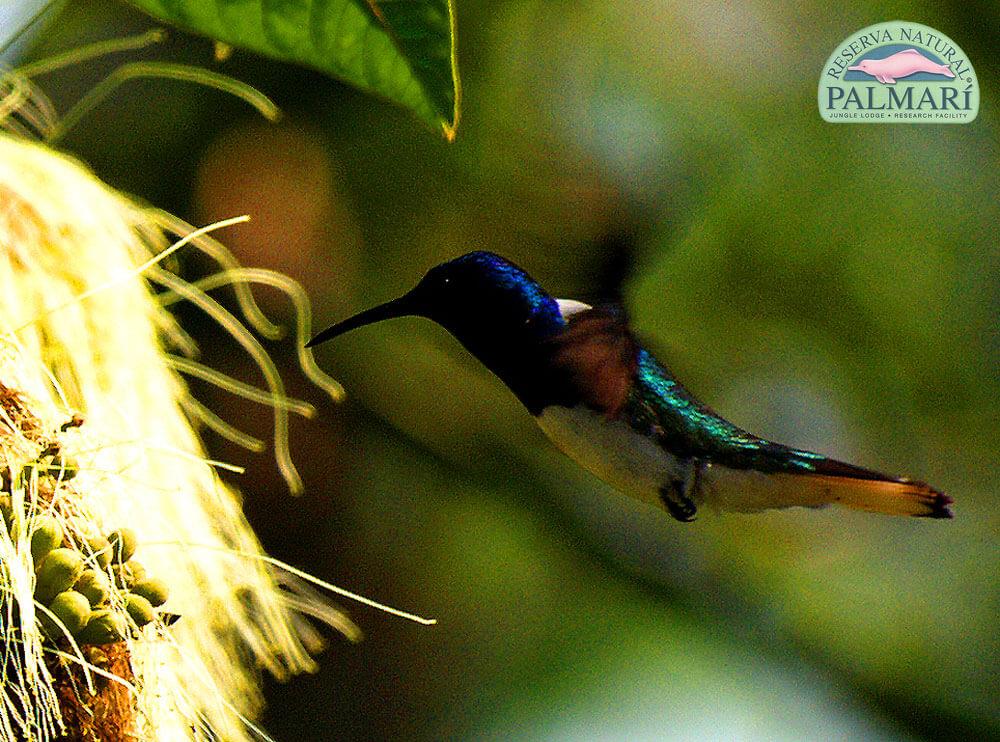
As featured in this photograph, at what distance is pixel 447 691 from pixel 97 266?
2.07 ft

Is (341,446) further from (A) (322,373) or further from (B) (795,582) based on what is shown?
(B) (795,582)

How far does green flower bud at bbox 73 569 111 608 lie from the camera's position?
0.44 meters

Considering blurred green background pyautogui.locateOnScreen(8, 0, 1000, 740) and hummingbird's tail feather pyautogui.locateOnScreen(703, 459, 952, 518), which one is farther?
blurred green background pyautogui.locateOnScreen(8, 0, 1000, 740)

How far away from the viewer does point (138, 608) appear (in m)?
0.47

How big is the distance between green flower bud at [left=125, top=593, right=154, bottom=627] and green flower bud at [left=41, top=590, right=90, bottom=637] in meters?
0.03

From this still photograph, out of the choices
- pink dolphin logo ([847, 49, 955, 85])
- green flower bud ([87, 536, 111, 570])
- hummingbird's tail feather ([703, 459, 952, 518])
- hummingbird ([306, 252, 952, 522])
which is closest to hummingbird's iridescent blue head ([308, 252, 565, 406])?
hummingbird ([306, 252, 952, 522])

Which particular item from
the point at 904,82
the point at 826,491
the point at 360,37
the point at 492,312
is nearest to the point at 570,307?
the point at 492,312

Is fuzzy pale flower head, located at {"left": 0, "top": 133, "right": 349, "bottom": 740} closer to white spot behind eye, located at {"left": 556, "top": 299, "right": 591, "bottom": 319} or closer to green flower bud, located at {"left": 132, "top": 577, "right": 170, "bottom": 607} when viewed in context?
green flower bud, located at {"left": 132, "top": 577, "right": 170, "bottom": 607}

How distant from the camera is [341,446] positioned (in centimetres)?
99

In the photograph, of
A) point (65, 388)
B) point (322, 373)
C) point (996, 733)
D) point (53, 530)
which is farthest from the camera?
point (996, 733)

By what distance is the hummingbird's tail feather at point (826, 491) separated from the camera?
1.82 ft

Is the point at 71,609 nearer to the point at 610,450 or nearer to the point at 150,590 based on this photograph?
the point at 150,590

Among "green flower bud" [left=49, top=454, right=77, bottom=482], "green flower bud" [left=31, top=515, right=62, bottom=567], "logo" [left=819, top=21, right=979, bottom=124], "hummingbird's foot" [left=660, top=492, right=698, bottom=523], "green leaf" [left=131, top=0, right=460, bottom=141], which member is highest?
"logo" [left=819, top=21, right=979, bottom=124]

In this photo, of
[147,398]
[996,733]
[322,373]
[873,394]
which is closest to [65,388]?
[147,398]
